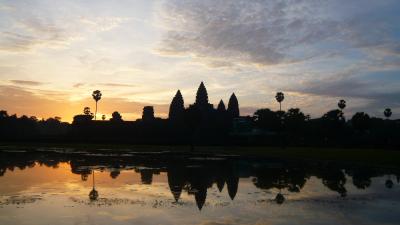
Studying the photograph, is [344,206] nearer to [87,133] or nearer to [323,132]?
[323,132]

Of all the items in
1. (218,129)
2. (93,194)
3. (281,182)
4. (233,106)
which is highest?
(233,106)

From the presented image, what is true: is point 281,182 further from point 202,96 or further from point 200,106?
point 202,96

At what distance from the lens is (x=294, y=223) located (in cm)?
1552

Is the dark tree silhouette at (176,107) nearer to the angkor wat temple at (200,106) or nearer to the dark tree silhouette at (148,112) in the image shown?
the angkor wat temple at (200,106)

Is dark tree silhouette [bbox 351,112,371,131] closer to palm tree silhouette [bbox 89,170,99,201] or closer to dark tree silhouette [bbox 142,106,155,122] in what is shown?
dark tree silhouette [bbox 142,106,155,122]

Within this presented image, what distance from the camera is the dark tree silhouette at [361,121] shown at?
416 feet

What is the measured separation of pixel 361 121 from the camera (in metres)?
128

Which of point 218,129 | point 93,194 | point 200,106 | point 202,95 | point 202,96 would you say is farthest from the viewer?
point 202,96

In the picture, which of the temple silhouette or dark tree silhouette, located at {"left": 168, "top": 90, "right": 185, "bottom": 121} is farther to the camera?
dark tree silhouette, located at {"left": 168, "top": 90, "right": 185, "bottom": 121}

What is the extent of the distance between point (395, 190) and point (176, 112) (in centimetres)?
10841

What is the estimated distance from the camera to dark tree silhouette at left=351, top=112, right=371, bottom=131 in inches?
4993

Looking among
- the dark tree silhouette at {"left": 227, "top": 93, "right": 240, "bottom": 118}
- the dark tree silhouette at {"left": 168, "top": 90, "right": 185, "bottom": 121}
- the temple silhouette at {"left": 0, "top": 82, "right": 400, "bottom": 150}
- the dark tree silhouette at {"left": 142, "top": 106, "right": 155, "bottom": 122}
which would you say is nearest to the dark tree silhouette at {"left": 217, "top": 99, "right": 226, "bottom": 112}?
the temple silhouette at {"left": 0, "top": 82, "right": 400, "bottom": 150}

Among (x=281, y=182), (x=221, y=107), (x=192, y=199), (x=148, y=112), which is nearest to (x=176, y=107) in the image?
(x=221, y=107)

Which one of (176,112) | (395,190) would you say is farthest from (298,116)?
(395,190)
